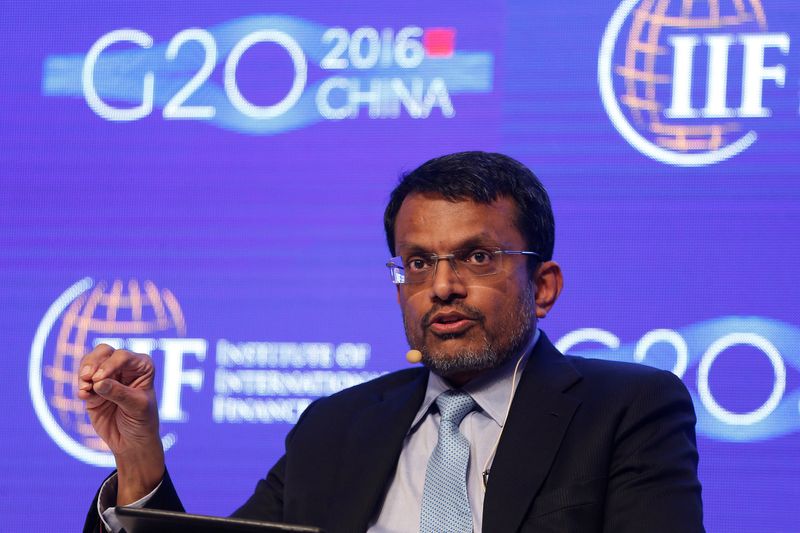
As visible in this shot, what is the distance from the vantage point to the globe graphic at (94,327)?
3.46 metres

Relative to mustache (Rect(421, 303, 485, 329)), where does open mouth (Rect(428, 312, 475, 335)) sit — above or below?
below

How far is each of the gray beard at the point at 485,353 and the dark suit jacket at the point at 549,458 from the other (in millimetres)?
Result: 67

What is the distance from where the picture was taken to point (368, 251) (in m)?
3.42

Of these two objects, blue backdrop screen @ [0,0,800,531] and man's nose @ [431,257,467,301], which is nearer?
man's nose @ [431,257,467,301]

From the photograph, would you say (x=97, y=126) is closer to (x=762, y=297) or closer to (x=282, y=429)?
(x=282, y=429)

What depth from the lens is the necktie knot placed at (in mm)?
2424

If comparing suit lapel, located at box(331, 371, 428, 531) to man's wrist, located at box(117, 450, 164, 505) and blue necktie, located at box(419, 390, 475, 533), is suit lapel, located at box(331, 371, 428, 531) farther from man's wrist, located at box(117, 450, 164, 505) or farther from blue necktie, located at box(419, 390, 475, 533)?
man's wrist, located at box(117, 450, 164, 505)

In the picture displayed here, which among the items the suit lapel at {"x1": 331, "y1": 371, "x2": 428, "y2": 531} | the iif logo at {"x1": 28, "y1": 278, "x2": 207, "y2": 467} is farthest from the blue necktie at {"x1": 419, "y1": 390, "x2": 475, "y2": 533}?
the iif logo at {"x1": 28, "y1": 278, "x2": 207, "y2": 467}

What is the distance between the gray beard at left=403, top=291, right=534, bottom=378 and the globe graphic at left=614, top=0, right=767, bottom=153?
1018mm

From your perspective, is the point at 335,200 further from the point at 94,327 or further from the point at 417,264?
the point at 417,264

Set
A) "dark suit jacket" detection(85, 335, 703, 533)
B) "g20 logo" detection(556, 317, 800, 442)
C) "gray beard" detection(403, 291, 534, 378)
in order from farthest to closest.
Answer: "g20 logo" detection(556, 317, 800, 442)
"gray beard" detection(403, 291, 534, 378)
"dark suit jacket" detection(85, 335, 703, 533)

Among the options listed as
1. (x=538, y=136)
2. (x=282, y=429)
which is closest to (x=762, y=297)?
(x=538, y=136)

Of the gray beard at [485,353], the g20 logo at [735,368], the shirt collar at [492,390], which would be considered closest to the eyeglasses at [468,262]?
the gray beard at [485,353]

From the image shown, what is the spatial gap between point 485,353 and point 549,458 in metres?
0.30
